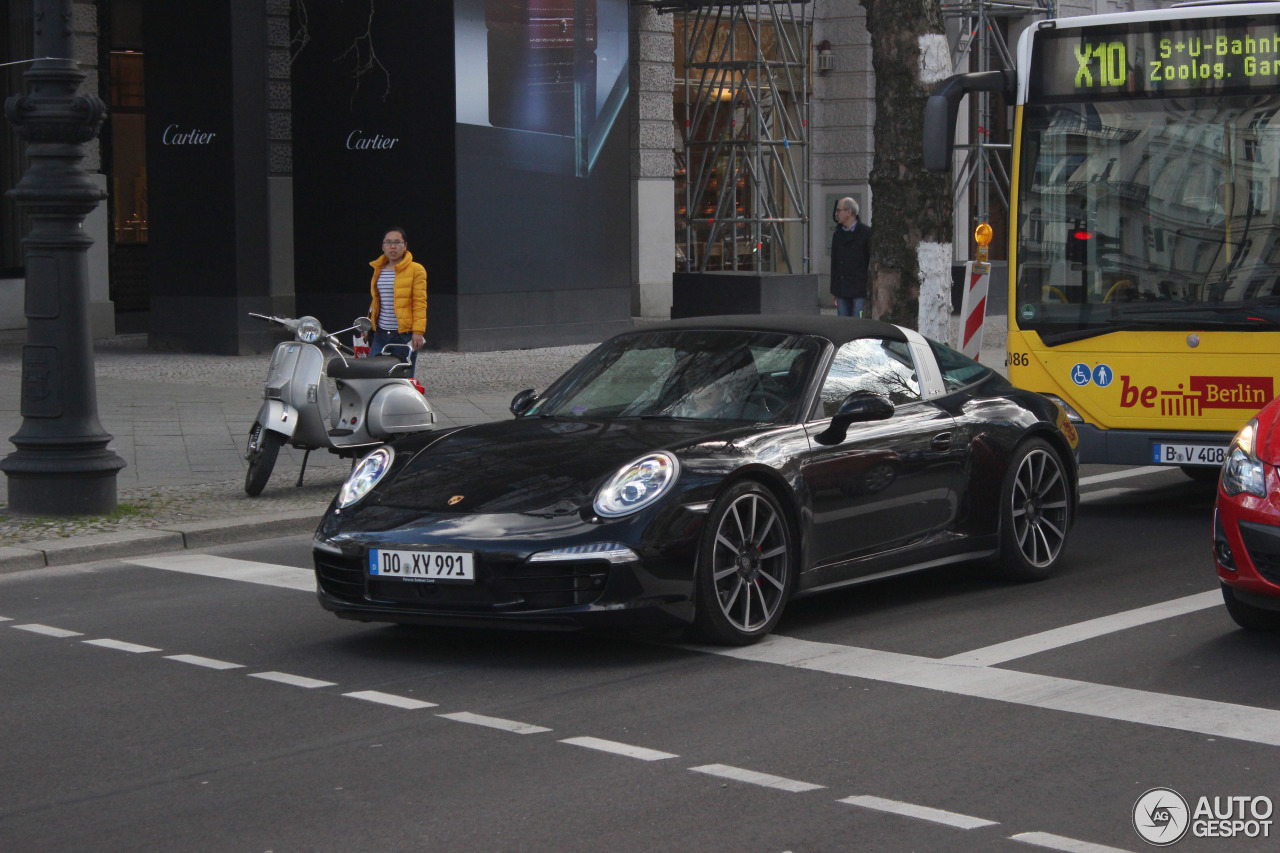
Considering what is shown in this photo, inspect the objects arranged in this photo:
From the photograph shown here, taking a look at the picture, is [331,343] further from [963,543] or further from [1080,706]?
[1080,706]

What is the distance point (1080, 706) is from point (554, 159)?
17.6 metres

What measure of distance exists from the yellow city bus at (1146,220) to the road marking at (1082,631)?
2.66 meters

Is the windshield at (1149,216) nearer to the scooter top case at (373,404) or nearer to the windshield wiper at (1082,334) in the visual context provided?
the windshield wiper at (1082,334)

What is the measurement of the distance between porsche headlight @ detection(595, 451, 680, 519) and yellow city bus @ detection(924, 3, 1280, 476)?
4678 millimetres

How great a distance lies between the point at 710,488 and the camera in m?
6.82

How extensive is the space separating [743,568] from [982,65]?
25.0m

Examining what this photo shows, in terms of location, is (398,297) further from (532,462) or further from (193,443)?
A: (532,462)

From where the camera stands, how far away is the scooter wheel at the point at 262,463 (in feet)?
36.4

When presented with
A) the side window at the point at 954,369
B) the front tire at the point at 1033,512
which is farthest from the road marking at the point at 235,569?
the front tire at the point at 1033,512

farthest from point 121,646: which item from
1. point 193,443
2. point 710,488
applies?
point 193,443

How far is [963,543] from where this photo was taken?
26.8 ft

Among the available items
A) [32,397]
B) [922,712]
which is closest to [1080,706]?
[922,712]

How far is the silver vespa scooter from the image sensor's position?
11219 millimetres

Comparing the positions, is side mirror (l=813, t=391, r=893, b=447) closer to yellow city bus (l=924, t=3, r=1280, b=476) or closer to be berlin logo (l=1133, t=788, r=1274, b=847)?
be berlin logo (l=1133, t=788, r=1274, b=847)
